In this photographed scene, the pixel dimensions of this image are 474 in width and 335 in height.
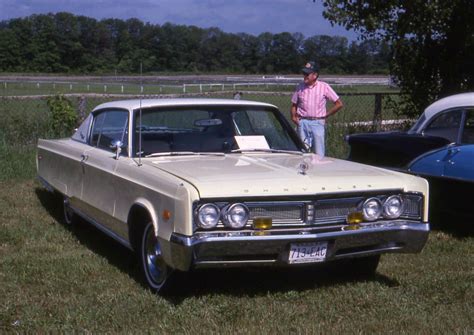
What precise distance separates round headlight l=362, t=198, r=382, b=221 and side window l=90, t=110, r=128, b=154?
6.84 ft

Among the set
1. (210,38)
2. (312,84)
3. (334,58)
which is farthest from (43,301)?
(210,38)

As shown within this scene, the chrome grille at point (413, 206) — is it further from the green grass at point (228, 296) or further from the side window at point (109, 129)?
the side window at point (109, 129)

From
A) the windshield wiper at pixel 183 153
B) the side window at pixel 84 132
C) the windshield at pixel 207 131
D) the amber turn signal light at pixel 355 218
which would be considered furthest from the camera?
the side window at pixel 84 132

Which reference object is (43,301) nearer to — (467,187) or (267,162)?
(267,162)

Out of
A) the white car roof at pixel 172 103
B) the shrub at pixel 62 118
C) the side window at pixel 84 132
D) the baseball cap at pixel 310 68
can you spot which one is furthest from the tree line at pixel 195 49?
the white car roof at pixel 172 103

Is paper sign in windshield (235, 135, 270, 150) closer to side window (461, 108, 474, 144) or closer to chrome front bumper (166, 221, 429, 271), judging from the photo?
chrome front bumper (166, 221, 429, 271)

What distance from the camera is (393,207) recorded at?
5.71 meters

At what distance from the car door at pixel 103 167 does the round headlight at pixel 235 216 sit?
1.39 metres

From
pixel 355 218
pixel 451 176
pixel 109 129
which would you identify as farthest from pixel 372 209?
pixel 109 129

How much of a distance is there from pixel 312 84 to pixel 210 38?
185 ft

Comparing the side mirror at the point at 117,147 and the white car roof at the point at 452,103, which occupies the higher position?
the white car roof at the point at 452,103

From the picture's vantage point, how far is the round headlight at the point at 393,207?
224 inches

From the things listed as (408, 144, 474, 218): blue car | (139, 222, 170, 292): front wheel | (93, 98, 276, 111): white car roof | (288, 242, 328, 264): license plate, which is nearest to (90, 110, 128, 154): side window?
(93, 98, 276, 111): white car roof

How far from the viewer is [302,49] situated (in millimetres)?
59031
